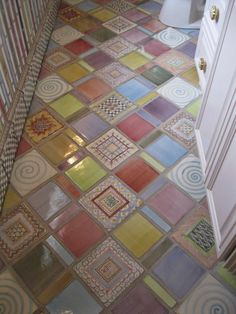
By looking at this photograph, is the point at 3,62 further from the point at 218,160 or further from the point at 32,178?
the point at 218,160

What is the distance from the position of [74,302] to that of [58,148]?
0.63 metres

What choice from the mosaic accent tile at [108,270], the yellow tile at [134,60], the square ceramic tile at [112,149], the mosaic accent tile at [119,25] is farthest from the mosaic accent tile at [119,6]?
the mosaic accent tile at [108,270]

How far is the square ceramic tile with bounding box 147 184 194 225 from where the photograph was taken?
1.17 meters

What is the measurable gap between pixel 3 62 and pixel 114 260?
0.82 m

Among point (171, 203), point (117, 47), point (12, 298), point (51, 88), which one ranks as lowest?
point (12, 298)

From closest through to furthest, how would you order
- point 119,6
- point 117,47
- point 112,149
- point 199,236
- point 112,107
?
point 199,236 < point 112,149 < point 112,107 < point 117,47 < point 119,6

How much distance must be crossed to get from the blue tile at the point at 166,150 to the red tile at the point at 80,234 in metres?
0.40

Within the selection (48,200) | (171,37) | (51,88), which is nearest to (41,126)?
(51,88)

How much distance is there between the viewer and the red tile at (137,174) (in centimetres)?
125

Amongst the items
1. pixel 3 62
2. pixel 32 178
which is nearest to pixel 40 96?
pixel 3 62

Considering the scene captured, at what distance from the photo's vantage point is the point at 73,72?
1.67 meters

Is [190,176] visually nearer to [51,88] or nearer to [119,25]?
[51,88]

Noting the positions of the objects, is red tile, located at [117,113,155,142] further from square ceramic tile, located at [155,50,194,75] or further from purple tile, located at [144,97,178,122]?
square ceramic tile, located at [155,50,194,75]

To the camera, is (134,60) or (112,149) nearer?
(112,149)
